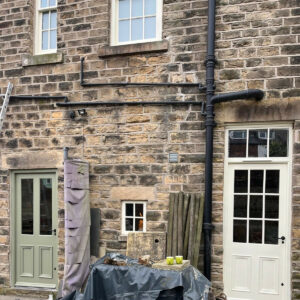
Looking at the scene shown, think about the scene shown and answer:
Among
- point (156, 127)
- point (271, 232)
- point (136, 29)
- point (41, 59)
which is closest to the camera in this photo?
point (271, 232)

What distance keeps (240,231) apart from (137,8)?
4.24 m

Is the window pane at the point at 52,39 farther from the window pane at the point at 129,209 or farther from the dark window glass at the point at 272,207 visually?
the dark window glass at the point at 272,207

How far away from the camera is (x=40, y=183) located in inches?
274

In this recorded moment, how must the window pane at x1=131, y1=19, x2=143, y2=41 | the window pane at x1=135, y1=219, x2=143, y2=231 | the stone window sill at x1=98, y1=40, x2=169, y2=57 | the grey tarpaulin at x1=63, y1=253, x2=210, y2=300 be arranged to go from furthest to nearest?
1. the window pane at x1=131, y1=19, x2=143, y2=41
2. the window pane at x1=135, y1=219, x2=143, y2=231
3. the stone window sill at x1=98, y1=40, x2=169, y2=57
4. the grey tarpaulin at x1=63, y1=253, x2=210, y2=300

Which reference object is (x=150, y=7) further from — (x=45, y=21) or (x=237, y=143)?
(x=237, y=143)

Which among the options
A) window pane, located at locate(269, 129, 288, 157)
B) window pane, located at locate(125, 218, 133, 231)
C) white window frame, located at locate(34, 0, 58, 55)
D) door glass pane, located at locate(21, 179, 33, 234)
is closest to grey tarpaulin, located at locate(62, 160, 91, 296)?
window pane, located at locate(125, 218, 133, 231)

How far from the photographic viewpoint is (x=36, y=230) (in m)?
6.95

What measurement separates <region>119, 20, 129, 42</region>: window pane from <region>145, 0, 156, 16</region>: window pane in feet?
1.35

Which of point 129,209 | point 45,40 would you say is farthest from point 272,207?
point 45,40

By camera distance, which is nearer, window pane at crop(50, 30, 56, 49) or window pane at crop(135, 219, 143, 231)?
window pane at crop(135, 219, 143, 231)

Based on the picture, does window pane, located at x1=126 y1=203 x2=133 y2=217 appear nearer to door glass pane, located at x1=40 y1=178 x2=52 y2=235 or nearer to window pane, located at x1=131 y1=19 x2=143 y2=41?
door glass pane, located at x1=40 y1=178 x2=52 y2=235

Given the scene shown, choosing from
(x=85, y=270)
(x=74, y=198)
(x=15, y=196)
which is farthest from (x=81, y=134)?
(x=85, y=270)

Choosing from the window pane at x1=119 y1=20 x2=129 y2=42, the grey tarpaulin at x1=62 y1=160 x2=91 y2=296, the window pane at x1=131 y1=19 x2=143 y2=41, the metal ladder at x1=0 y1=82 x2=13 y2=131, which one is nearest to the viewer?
the grey tarpaulin at x1=62 y1=160 x2=91 y2=296

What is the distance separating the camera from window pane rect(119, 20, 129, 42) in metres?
6.58
